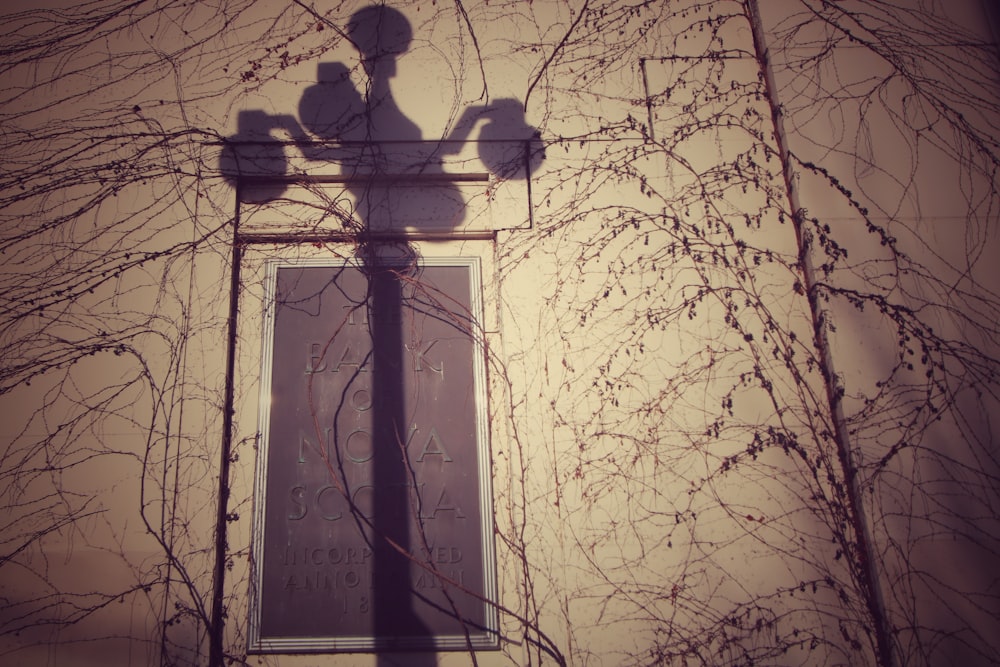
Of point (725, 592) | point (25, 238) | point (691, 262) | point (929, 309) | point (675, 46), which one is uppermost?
point (675, 46)

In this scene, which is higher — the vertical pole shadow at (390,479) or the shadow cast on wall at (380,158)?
the shadow cast on wall at (380,158)

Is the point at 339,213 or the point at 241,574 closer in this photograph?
the point at 241,574

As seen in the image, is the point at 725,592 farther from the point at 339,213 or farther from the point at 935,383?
the point at 339,213

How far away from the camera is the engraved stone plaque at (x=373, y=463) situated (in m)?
3.04

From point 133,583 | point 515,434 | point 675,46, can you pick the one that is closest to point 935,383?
point 515,434

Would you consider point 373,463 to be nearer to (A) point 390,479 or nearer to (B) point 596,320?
(A) point 390,479

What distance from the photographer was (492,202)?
3688mm

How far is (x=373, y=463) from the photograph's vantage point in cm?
328

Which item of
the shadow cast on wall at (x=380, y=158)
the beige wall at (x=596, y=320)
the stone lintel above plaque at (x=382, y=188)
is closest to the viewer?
the beige wall at (x=596, y=320)

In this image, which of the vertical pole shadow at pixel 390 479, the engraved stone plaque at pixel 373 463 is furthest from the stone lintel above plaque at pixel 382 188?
the vertical pole shadow at pixel 390 479

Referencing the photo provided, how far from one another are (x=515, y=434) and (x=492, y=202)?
165cm

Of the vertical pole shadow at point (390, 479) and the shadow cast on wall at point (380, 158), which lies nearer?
the vertical pole shadow at point (390, 479)

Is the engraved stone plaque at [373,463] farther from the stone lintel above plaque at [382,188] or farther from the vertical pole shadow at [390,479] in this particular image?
the stone lintel above plaque at [382,188]

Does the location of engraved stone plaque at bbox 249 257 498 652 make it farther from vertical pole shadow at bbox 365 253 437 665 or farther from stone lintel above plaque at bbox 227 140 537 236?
stone lintel above plaque at bbox 227 140 537 236
